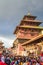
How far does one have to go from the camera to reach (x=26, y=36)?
142 feet

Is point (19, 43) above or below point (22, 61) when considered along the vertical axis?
below

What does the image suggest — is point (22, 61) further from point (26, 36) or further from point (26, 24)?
point (26, 24)

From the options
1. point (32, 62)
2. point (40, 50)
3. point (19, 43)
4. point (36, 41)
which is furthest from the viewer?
point (19, 43)

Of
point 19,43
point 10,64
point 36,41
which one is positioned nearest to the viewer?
point 10,64

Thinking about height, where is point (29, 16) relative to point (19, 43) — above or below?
above

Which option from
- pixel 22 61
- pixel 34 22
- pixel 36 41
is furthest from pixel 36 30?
pixel 22 61

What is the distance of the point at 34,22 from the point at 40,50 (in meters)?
19.1

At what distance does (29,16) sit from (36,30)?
144 inches

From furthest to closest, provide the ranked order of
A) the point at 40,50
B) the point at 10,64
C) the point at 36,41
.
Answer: the point at 36,41 → the point at 40,50 → the point at 10,64

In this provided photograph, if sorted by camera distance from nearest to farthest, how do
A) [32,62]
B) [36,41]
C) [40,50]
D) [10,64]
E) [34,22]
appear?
[32,62] → [10,64] → [40,50] → [36,41] → [34,22]

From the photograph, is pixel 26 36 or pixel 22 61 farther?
pixel 26 36

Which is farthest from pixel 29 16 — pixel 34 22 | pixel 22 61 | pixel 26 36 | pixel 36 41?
pixel 22 61

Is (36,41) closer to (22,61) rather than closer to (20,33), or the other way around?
(22,61)

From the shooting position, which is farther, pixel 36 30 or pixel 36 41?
pixel 36 30
